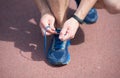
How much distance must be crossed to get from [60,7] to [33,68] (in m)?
0.34

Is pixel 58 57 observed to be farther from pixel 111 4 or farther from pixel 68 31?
pixel 111 4

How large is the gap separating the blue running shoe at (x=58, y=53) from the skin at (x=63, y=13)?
8cm

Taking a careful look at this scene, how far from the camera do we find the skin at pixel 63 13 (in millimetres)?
1150

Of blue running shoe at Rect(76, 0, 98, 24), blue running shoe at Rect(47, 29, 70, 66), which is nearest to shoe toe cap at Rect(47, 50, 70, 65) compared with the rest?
blue running shoe at Rect(47, 29, 70, 66)

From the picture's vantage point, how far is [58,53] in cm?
127

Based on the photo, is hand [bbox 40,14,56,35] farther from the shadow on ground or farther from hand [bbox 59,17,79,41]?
the shadow on ground

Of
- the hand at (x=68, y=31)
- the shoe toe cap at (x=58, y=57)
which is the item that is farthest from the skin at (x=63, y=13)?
the shoe toe cap at (x=58, y=57)

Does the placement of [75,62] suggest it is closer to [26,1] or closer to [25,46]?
[25,46]

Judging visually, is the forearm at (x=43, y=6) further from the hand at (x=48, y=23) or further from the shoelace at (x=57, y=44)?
the shoelace at (x=57, y=44)

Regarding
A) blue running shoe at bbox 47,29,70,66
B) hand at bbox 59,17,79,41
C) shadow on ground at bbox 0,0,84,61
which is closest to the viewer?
hand at bbox 59,17,79,41

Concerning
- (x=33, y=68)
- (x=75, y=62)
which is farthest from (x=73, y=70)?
(x=33, y=68)

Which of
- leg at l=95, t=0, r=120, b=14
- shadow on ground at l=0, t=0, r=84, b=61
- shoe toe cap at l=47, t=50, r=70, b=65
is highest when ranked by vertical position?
leg at l=95, t=0, r=120, b=14

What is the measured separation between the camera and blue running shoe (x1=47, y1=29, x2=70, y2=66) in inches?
49.1

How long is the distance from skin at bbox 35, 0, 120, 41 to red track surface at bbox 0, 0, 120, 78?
0.19 m
